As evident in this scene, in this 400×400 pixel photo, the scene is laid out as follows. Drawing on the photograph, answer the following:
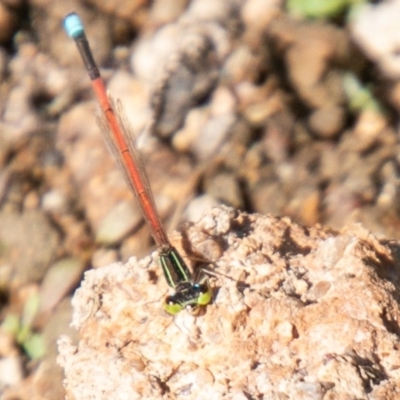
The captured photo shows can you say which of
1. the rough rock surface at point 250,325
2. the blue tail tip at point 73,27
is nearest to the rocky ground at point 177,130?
the blue tail tip at point 73,27

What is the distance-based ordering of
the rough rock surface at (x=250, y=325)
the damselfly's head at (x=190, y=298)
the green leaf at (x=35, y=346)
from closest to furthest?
the rough rock surface at (x=250, y=325)
the damselfly's head at (x=190, y=298)
the green leaf at (x=35, y=346)

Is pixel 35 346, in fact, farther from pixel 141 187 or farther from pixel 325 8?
pixel 325 8

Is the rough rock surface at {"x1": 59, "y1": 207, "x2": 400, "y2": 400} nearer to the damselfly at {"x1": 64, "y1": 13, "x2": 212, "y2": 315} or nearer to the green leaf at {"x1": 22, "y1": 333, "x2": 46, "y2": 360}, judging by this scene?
the damselfly at {"x1": 64, "y1": 13, "x2": 212, "y2": 315}

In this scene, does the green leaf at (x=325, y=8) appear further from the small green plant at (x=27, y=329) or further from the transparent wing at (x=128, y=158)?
the small green plant at (x=27, y=329)

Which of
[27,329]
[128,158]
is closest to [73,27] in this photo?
[128,158]

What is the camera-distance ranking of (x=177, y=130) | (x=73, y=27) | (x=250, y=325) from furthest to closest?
(x=177, y=130) < (x=73, y=27) < (x=250, y=325)

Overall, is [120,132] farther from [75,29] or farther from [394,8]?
[394,8]
